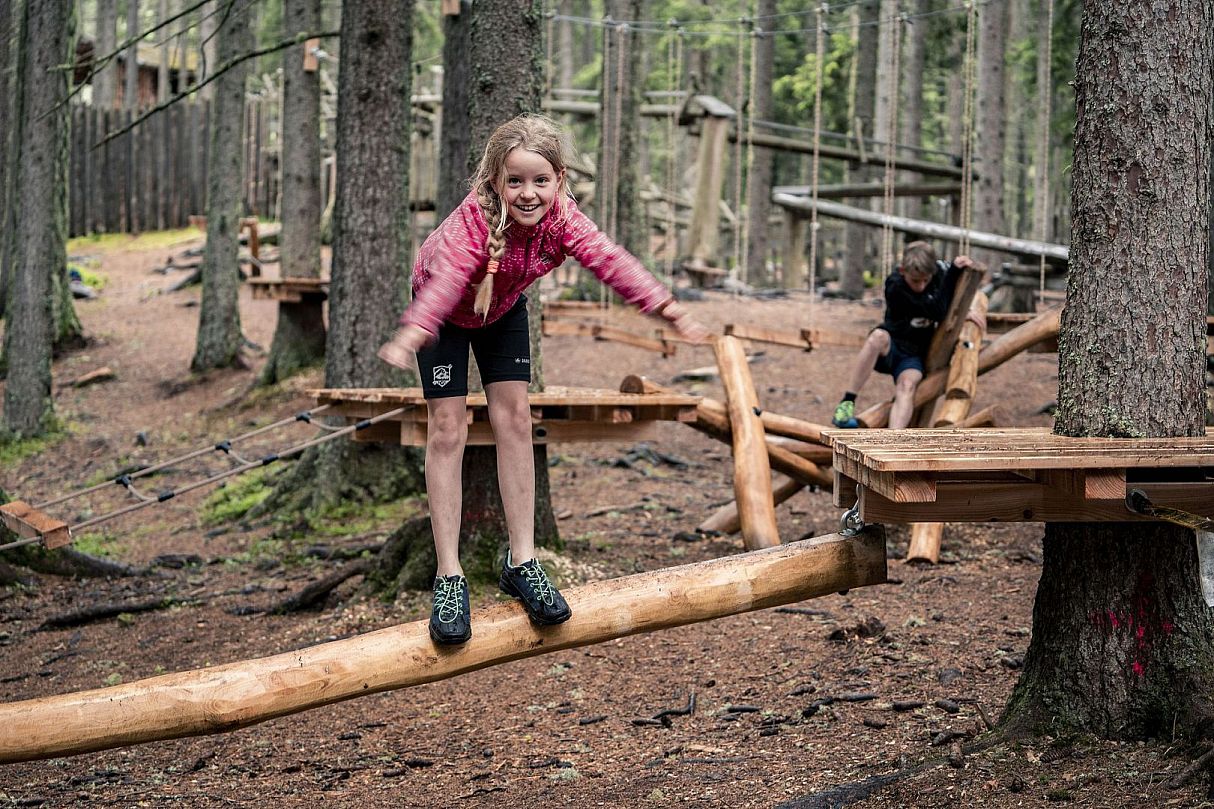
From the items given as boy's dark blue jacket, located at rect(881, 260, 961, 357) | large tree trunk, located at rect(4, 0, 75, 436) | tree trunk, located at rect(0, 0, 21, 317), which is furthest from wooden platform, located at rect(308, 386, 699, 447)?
tree trunk, located at rect(0, 0, 21, 317)

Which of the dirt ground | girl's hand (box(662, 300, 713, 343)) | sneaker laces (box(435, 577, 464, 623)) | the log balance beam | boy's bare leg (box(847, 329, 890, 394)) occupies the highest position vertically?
girl's hand (box(662, 300, 713, 343))

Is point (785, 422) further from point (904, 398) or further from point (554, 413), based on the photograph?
point (554, 413)

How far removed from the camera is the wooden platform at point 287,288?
12.7 metres

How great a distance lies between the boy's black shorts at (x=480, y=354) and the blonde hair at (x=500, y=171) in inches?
7.9

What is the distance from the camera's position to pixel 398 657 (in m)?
3.55

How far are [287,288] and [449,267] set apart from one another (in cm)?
989

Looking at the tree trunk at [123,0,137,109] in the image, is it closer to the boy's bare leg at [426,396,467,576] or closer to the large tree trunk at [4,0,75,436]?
the large tree trunk at [4,0,75,436]

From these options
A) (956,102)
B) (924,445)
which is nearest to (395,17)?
(924,445)

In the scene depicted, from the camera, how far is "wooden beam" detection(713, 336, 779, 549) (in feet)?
22.8

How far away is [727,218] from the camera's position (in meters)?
25.8

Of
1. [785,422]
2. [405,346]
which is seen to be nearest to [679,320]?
[405,346]

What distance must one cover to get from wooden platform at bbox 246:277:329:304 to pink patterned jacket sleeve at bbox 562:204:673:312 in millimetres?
9351

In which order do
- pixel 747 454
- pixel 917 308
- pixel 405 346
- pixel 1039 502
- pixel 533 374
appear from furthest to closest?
pixel 917 308 < pixel 747 454 < pixel 533 374 < pixel 1039 502 < pixel 405 346

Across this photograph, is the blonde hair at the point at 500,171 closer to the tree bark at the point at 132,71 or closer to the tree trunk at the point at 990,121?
the tree trunk at the point at 990,121
